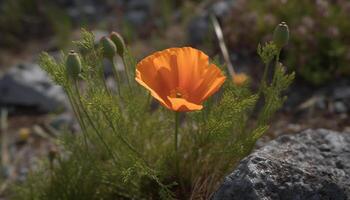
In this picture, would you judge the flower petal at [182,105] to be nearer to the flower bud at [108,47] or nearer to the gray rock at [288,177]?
the gray rock at [288,177]

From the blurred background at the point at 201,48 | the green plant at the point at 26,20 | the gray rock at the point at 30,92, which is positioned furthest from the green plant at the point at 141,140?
the green plant at the point at 26,20

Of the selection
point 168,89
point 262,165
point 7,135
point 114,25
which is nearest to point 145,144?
point 168,89

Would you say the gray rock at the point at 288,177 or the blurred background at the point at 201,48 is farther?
the blurred background at the point at 201,48

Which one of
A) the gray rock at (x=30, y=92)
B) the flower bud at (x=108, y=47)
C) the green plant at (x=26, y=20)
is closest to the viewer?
the flower bud at (x=108, y=47)

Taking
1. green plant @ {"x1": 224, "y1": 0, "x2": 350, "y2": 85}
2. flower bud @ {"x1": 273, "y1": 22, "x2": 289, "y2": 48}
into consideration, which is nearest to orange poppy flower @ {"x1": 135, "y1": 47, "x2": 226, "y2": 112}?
flower bud @ {"x1": 273, "y1": 22, "x2": 289, "y2": 48}

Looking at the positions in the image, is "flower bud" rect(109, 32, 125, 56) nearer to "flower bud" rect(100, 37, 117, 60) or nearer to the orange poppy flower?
"flower bud" rect(100, 37, 117, 60)

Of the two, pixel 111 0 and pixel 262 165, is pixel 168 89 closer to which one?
pixel 262 165

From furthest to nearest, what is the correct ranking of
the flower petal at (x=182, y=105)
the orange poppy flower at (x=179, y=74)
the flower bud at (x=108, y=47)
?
the flower bud at (x=108, y=47) < the orange poppy flower at (x=179, y=74) < the flower petal at (x=182, y=105)

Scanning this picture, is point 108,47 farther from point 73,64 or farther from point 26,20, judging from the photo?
point 26,20
